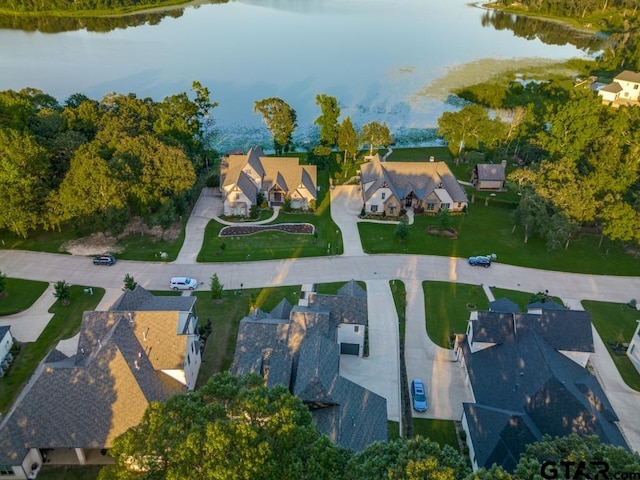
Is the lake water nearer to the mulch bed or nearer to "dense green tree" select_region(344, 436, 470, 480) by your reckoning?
the mulch bed

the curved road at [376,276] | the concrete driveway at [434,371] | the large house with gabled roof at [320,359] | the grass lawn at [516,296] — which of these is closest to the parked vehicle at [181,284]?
the curved road at [376,276]

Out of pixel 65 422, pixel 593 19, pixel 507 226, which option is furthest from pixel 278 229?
pixel 593 19

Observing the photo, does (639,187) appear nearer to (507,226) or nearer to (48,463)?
(507,226)

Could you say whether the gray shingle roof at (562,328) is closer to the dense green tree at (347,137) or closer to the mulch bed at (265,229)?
the mulch bed at (265,229)

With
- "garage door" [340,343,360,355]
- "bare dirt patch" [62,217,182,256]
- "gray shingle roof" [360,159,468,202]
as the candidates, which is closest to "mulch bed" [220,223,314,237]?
"bare dirt patch" [62,217,182,256]

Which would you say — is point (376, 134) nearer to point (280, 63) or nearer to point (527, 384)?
point (527, 384)

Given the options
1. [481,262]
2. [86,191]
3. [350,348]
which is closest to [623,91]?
[481,262]
